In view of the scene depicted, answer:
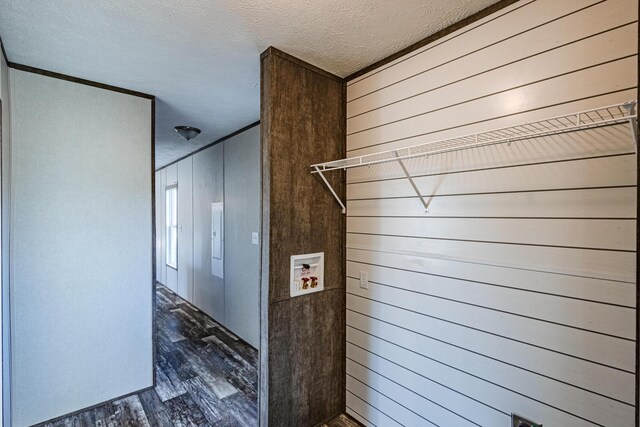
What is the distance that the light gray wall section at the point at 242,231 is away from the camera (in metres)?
3.35

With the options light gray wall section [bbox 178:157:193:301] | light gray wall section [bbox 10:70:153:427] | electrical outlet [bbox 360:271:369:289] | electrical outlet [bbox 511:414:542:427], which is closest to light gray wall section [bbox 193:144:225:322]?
light gray wall section [bbox 178:157:193:301]

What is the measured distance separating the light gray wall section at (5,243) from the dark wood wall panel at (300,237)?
154 centimetres

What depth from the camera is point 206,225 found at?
4.45m

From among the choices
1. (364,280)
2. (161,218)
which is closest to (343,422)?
(364,280)

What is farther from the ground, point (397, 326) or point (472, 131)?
point (472, 131)

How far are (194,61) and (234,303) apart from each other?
2.78m

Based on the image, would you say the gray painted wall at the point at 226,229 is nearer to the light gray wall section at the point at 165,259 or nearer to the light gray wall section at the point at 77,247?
the light gray wall section at the point at 165,259

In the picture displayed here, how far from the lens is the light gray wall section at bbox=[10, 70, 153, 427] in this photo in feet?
6.77

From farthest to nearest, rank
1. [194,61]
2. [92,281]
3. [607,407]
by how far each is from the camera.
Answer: [92,281] → [194,61] → [607,407]

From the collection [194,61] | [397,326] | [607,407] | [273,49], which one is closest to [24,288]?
[194,61]

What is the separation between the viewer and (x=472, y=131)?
5.06 ft

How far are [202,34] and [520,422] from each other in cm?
255

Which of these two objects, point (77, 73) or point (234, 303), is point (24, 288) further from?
point (234, 303)

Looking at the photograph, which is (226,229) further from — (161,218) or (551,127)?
(551,127)
